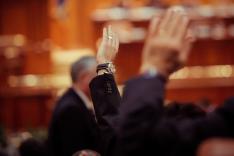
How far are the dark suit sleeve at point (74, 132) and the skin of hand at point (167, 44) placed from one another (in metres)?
1.93

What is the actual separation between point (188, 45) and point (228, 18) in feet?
29.3

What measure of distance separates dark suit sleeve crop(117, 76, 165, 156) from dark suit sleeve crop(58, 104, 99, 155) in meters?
1.92

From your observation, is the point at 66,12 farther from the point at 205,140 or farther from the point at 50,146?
the point at 205,140

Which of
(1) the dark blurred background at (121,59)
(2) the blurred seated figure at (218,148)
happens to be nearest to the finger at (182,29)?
(2) the blurred seated figure at (218,148)

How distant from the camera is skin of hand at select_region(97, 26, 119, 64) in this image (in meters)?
2.49

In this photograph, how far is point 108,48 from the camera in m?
2.51

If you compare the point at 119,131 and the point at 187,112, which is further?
the point at 187,112

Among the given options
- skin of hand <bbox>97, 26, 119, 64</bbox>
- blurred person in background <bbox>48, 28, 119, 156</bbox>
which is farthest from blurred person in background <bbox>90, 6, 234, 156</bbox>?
blurred person in background <bbox>48, 28, 119, 156</bbox>

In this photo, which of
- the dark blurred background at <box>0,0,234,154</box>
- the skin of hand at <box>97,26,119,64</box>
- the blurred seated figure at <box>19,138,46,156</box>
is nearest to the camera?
the skin of hand at <box>97,26,119,64</box>

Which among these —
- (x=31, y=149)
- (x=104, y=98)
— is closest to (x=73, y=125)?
(x=31, y=149)

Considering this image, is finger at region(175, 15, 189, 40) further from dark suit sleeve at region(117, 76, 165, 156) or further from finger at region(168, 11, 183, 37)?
dark suit sleeve at region(117, 76, 165, 156)

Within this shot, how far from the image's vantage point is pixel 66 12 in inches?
452

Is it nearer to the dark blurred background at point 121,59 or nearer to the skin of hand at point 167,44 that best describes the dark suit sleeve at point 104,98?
the skin of hand at point 167,44

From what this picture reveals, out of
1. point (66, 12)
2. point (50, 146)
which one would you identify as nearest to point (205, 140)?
point (50, 146)
